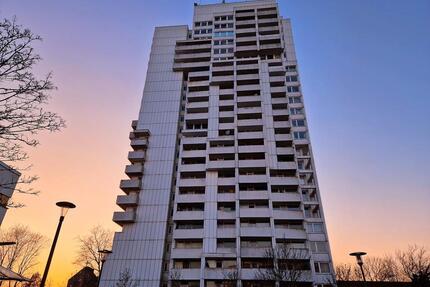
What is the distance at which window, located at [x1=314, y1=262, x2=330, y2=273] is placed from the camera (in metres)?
40.8

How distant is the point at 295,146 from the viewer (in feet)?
172

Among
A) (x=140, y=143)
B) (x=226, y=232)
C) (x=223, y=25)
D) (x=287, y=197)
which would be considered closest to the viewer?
(x=226, y=232)

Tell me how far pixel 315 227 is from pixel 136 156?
103ft

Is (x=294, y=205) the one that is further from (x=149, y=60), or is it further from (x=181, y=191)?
(x=149, y=60)

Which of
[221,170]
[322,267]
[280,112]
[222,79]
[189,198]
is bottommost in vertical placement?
[322,267]

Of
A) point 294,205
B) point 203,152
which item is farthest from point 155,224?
point 294,205

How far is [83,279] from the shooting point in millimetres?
70375

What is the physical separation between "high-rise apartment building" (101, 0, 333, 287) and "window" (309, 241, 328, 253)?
160mm

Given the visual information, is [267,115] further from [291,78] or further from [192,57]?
[192,57]

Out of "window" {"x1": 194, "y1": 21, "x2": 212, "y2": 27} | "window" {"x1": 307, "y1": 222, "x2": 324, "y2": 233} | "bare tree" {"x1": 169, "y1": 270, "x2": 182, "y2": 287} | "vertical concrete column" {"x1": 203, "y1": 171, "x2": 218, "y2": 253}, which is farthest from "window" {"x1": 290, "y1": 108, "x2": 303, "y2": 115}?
"bare tree" {"x1": 169, "y1": 270, "x2": 182, "y2": 287}

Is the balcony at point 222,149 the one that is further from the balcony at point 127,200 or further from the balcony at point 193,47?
the balcony at point 193,47

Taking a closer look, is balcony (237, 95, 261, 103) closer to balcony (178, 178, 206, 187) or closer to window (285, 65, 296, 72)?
window (285, 65, 296, 72)

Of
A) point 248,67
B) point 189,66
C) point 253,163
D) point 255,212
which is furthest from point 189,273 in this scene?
point 248,67

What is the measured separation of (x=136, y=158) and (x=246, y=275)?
26043mm
